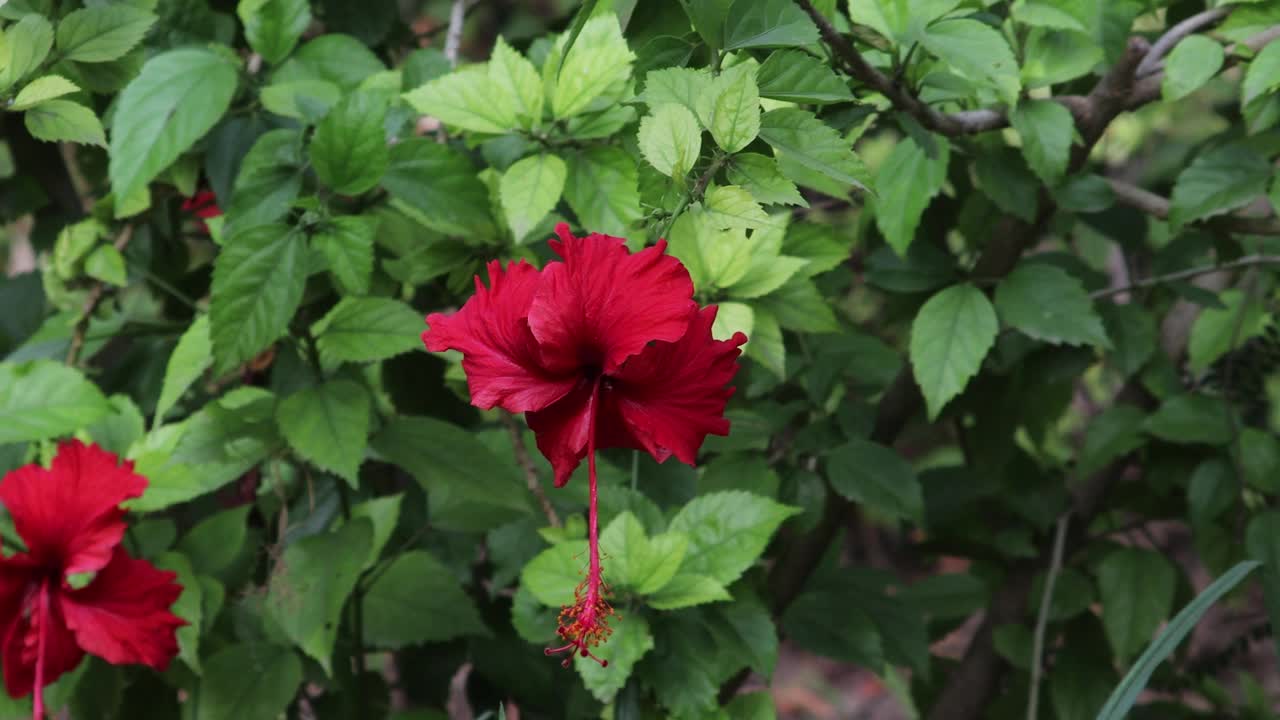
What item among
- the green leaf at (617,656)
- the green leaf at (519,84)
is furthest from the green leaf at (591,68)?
the green leaf at (617,656)

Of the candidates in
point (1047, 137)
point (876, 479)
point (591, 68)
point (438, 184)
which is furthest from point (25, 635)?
point (1047, 137)

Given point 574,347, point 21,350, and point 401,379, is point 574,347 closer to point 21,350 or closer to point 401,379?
point 401,379

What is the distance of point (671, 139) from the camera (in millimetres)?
556

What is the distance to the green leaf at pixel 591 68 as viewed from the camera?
2.77 feet

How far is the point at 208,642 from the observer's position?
1052mm

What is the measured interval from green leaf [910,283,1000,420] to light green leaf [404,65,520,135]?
35 cm

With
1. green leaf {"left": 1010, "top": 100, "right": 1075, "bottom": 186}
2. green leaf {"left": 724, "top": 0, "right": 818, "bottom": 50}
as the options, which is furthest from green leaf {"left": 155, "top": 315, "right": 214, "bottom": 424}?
green leaf {"left": 1010, "top": 100, "right": 1075, "bottom": 186}

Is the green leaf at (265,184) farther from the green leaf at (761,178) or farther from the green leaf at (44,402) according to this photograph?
the green leaf at (761,178)

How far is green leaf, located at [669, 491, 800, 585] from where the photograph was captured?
33.4 inches

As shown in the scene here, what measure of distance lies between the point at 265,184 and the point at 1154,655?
2.23ft

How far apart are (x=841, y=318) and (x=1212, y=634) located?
1.68m

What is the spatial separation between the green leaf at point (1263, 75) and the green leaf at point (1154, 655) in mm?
314

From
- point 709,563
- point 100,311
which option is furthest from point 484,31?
point 709,563

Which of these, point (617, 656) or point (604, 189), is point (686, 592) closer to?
point (617, 656)
